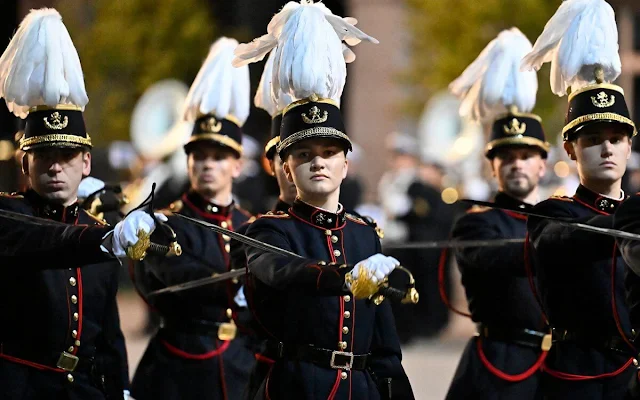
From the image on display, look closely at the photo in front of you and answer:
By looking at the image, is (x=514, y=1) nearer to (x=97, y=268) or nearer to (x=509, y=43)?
(x=509, y=43)

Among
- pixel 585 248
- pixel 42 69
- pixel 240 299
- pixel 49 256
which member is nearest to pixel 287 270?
pixel 49 256

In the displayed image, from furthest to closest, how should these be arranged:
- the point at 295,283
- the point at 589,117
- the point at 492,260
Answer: the point at 492,260
the point at 589,117
the point at 295,283

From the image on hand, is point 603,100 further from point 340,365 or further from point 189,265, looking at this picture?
point 189,265

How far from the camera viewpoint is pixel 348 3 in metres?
24.3

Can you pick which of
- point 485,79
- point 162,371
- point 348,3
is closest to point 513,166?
point 485,79

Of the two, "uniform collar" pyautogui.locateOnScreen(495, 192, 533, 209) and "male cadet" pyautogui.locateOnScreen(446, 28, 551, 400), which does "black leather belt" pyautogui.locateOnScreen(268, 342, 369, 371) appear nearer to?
"male cadet" pyautogui.locateOnScreen(446, 28, 551, 400)

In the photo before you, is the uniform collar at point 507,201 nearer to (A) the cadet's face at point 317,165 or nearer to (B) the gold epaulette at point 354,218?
(B) the gold epaulette at point 354,218

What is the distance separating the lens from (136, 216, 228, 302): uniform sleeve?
7.87 meters

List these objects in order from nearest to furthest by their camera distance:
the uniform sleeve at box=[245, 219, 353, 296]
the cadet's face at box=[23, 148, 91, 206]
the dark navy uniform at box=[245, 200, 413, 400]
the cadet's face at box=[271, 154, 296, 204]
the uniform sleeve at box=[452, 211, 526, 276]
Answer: the uniform sleeve at box=[245, 219, 353, 296] → the dark navy uniform at box=[245, 200, 413, 400] → the cadet's face at box=[23, 148, 91, 206] → the uniform sleeve at box=[452, 211, 526, 276] → the cadet's face at box=[271, 154, 296, 204]

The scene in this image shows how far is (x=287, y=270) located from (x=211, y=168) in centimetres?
284

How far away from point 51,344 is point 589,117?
2.60 meters

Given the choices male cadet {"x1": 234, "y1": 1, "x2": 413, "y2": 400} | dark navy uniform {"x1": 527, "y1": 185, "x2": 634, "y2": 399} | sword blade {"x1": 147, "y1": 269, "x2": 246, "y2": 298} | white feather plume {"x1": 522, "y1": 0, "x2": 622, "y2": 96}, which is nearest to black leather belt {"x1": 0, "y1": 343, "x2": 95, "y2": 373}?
sword blade {"x1": 147, "y1": 269, "x2": 246, "y2": 298}

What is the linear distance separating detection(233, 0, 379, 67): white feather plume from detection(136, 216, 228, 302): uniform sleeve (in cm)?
178

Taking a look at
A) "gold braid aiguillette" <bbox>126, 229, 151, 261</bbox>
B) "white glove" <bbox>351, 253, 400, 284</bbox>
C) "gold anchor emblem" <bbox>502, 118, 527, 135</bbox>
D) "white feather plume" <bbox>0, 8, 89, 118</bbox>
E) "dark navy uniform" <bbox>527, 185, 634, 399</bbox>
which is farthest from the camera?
"gold anchor emblem" <bbox>502, 118, 527, 135</bbox>
